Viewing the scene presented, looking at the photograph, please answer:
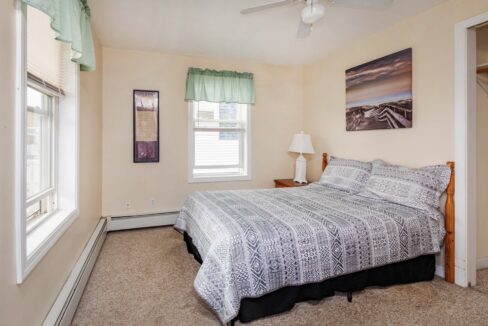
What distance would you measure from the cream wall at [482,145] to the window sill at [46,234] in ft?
11.1

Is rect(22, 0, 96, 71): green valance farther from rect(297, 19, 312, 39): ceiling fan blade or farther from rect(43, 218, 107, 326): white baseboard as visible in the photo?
rect(297, 19, 312, 39): ceiling fan blade

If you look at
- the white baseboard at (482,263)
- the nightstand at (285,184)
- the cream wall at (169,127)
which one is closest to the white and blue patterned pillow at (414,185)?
the white baseboard at (482,263)

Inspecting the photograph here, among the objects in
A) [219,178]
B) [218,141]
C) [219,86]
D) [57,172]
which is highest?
[219,86]

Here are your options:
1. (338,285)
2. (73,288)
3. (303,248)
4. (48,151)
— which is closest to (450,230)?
(338,285)

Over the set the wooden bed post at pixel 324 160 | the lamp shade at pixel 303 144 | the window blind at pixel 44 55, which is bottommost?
the wooden bed post at pixel 324 160

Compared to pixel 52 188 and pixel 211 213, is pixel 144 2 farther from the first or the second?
pixel 211 213

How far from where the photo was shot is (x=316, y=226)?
1.95 meters

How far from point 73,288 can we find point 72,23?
1735 millimetres

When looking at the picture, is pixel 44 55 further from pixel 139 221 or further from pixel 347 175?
pixel 347 175

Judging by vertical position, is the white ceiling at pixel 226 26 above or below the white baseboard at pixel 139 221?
above

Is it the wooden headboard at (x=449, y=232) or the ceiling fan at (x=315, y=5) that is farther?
the wooden headboard at (x=449, y=232)

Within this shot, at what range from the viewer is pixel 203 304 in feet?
6.76

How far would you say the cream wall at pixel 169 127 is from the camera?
12.3 feet

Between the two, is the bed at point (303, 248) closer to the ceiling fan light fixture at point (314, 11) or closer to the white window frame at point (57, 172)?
the white window frame at point (57, 172)
